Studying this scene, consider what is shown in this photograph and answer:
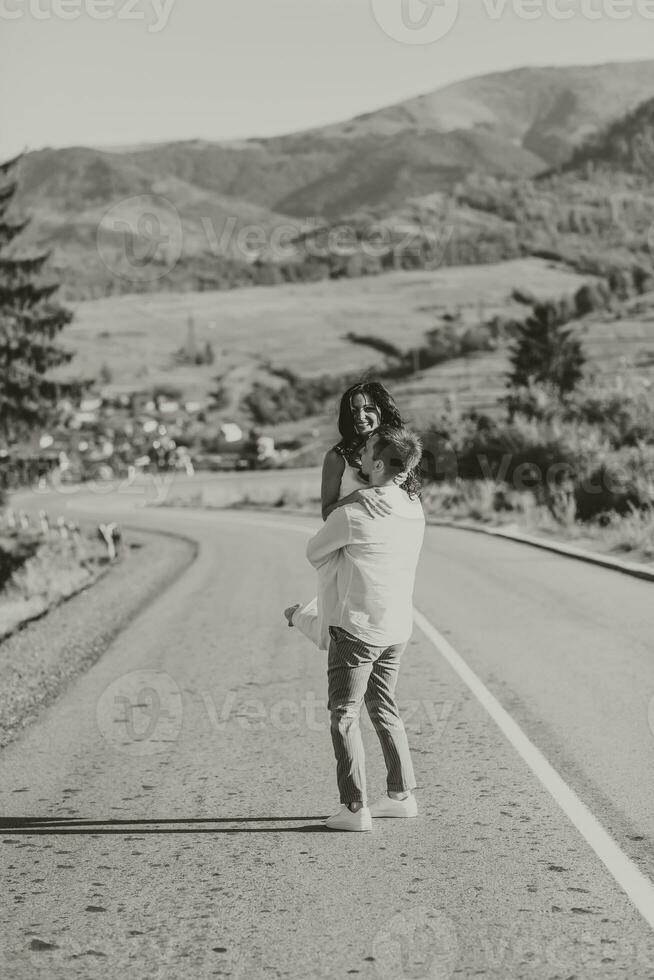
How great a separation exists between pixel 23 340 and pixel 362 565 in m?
35.8

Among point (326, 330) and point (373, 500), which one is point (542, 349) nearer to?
point (373, 500)

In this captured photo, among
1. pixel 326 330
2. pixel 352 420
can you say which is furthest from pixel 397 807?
pixel 326 330

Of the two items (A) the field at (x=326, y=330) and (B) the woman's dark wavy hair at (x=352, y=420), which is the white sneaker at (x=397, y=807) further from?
(A) the field at (x=326, y=330)

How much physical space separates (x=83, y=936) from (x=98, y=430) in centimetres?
8652

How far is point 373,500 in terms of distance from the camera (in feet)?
19.1

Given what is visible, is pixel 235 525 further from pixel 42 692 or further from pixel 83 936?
pixel 83 936

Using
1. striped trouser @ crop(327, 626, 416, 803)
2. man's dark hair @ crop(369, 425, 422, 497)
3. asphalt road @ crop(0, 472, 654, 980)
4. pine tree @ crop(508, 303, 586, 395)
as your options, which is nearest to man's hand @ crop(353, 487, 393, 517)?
man's dark hair @ crop(369, 425, 422, 497)

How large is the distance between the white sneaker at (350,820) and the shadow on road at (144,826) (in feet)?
0.24

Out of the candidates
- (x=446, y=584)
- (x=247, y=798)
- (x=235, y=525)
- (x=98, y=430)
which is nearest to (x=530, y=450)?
(x=235, y=525)

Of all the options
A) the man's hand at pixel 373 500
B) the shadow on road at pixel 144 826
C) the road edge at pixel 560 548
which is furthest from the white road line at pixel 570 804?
the road edge at pixel 560 548

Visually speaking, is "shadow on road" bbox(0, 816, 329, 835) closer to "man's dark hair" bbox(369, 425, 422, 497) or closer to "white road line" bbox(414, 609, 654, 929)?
"white road line" bbox(414, 609, 654, 929)

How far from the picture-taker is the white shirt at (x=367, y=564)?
19.0 ft

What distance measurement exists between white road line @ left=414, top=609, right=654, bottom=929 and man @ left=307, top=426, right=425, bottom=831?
1.02 m

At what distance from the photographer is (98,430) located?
295ft
